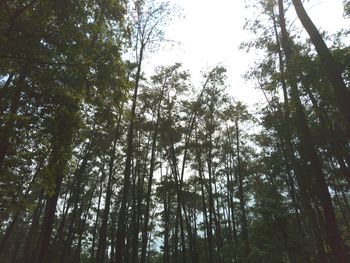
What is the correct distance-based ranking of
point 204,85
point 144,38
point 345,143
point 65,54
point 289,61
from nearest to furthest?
point 65,54 < point 289,61 < point 345,143 < point 144,38 < point 204,85

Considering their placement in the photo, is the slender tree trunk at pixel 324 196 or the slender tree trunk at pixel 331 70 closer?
the slender tree trunk at pixel 331 70

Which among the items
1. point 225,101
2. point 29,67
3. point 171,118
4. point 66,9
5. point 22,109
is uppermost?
point 225,101

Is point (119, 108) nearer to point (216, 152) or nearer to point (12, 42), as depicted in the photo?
point (12, 42)

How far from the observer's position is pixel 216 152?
66.4 feet

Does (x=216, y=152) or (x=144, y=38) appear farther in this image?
(x=216, y=152)

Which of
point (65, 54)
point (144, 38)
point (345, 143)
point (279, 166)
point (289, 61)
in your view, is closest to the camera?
point (65, 54)

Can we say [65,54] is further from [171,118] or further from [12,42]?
[171,118]

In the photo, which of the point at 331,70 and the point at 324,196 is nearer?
the point at 331,70

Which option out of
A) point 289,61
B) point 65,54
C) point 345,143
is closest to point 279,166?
point 345,143

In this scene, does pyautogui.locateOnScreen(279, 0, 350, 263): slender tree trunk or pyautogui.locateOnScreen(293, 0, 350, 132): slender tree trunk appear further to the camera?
pyautogui.locateOnScreen(279, 0, 350, 263): slender tree trunk

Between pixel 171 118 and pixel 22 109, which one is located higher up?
pixel 171 118

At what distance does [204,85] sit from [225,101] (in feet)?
6.03

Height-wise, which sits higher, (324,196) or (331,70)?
(331,70)

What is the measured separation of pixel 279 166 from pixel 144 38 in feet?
32.5
